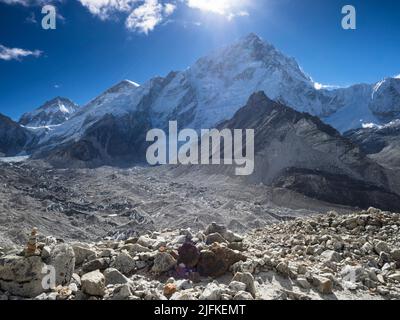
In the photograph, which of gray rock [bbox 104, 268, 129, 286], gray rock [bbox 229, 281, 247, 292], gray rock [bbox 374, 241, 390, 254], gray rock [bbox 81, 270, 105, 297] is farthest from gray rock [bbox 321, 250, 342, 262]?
gray rock [bbox 81, 270, 105, 297]

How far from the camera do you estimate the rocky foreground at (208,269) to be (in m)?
6.99

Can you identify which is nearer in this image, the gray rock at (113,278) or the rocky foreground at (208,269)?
the rocky foreground at (208,269)

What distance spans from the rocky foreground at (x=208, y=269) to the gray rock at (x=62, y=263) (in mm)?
17

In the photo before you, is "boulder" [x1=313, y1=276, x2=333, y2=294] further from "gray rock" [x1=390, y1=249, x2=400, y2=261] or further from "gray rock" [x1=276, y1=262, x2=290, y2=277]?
"gray rock" [x1=390, y1=249, x2=400, y2=261]

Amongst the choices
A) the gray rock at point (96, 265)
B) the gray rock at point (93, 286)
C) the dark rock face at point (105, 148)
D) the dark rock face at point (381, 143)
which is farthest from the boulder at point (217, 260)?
the dark rock face at point (105, 148)

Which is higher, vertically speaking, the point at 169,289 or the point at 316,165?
the point at 316,165

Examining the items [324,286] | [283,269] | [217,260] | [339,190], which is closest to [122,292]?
[217,260]

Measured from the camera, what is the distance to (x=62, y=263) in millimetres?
7508

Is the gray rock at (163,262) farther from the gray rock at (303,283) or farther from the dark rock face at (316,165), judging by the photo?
the dark rock face at (316,165)

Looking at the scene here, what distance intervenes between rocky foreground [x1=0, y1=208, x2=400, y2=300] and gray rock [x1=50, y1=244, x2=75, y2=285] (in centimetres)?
2

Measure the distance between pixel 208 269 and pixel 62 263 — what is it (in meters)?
2.81

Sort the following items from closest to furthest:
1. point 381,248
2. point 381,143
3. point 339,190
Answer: point 381,248 → point 339,190 → point 381,143

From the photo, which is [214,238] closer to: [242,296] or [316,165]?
[242,296]
